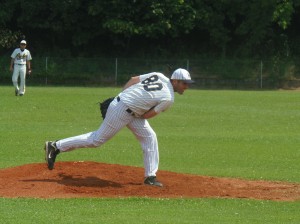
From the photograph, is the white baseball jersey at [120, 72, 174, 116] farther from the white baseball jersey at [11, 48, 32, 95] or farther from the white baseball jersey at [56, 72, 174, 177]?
the white baseball jersey at [11, 48, 32, 95]

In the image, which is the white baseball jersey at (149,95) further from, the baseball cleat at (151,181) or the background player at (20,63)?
the background player at (20,63)

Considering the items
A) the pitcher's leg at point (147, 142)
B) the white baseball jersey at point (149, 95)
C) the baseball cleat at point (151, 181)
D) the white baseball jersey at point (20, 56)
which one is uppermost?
the white baseball jersey at point (20, 56)

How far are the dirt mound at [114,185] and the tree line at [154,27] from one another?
126 feet

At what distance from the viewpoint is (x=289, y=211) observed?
38.1 feet

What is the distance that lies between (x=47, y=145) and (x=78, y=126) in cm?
1005

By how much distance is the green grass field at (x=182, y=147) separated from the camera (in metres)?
11.1

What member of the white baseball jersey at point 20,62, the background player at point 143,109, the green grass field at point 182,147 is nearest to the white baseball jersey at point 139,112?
the background player at point 143,109

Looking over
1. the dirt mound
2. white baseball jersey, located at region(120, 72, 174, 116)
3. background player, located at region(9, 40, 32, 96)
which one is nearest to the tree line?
background player, located at region(9, 40, 32, 96)

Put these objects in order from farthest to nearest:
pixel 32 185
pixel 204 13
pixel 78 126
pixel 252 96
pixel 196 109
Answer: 1. pixel 204 13
2. pixel 252 96
3. pixel 196 109
4. pixel 78 126
5. pixel 32 185

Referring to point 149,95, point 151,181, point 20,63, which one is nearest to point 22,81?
point 20,63

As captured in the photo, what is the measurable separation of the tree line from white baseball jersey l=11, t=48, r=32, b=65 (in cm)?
1834

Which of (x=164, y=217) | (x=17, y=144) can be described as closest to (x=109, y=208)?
(x=164, y=217)

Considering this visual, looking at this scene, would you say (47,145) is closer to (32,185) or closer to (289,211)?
(32,185)

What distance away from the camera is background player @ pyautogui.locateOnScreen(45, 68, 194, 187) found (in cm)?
1293
